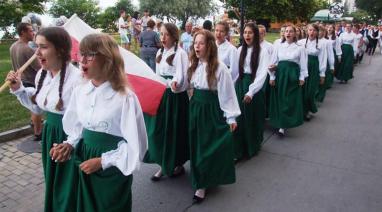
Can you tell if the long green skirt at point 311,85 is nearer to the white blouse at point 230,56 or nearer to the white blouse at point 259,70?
the white blouse at point 259,70

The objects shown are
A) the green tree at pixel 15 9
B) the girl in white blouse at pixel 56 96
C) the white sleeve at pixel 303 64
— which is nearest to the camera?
the girl in white blouse at pixel 56 96

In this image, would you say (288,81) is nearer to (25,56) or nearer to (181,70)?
(181,70)

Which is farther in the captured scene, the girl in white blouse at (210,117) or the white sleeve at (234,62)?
the white sleeve at (234,62)

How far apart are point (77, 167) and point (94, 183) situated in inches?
11.2

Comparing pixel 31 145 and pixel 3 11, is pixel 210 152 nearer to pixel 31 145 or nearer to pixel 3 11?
pixel 31 145

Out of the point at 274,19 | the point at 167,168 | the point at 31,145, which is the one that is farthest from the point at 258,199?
the point at 274,19

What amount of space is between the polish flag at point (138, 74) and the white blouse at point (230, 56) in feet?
4.98

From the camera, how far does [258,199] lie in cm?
412

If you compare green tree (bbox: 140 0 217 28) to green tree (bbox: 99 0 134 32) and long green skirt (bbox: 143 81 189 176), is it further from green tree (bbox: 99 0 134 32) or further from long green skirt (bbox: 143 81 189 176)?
long green skirt (bbox: 143 81 189 176)

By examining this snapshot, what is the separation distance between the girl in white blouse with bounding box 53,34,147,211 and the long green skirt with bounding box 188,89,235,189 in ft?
4.80

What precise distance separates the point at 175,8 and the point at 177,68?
46492 mm

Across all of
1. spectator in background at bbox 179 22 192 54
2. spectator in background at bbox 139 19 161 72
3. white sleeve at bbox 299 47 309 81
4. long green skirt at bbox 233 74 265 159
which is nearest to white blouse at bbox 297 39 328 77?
white sleeve at bbox 299 47 309 81

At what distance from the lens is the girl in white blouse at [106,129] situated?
7.75 feet

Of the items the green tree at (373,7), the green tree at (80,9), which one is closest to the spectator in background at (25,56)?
the green tree at (80,9)
